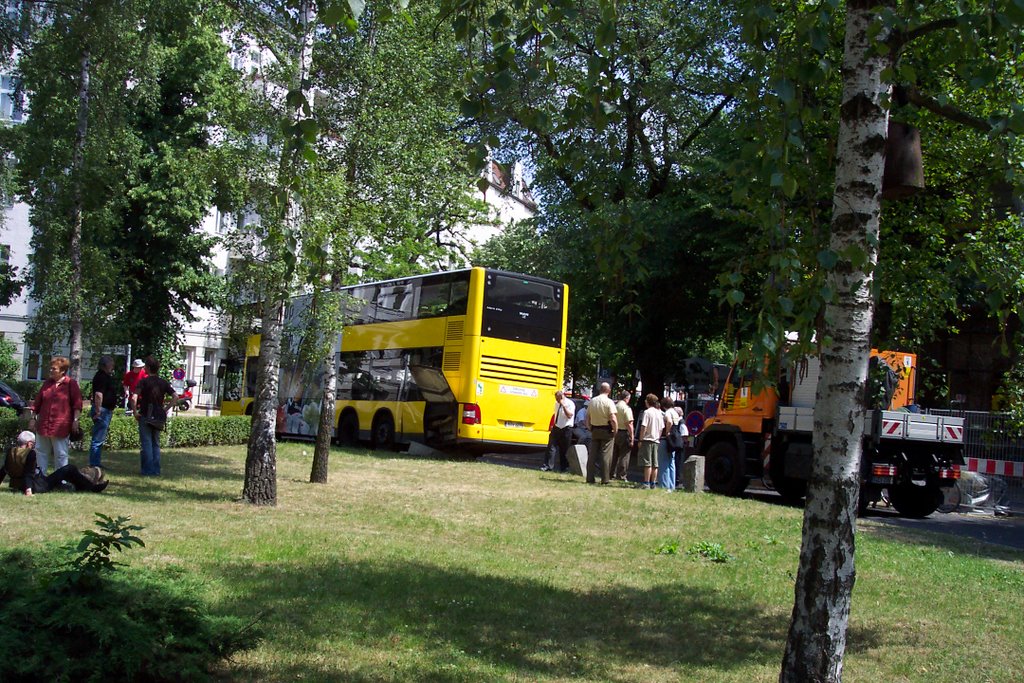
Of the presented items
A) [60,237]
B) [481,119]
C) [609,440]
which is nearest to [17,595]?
[481,119]

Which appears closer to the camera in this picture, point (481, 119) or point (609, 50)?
point (481, 119)

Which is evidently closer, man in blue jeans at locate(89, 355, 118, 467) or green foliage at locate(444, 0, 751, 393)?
green foliage at locate(444, 0, 751, 393)

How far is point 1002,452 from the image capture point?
2252cm

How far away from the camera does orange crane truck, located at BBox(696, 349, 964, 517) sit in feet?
58.2

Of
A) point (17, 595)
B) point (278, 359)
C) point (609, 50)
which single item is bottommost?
point (17, 595)

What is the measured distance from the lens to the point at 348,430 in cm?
2827

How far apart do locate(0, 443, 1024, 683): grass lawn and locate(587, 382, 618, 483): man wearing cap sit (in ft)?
9.15

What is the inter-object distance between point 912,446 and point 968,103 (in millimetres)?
8252

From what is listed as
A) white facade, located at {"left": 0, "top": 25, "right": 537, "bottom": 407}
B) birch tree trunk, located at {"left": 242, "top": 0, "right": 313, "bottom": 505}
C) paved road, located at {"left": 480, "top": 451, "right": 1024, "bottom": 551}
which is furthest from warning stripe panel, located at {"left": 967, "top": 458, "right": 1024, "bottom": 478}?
birch tree trunk, located at {"left": 242, "top": 0, "right": 313, "bottom": 505}

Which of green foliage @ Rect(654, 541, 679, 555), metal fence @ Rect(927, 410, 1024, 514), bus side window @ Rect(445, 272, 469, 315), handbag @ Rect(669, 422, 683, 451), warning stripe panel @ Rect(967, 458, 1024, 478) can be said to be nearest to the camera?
green foliage @ Rect(654, 541, 679, 555)

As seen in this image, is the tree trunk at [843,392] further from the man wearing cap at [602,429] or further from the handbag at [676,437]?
the handbag at [676,437]

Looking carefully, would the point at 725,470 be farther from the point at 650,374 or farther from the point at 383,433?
the point at 650,374

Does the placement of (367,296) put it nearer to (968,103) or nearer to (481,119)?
(968,103)

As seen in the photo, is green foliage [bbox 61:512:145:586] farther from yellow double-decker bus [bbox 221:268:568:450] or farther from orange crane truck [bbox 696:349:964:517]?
yellow double-decker bus [bbox 221:268:568:450]
